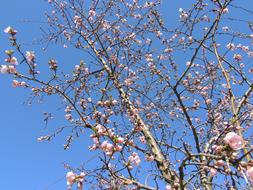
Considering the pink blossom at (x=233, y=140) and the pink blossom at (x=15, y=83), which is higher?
the pink blossom at (x=15, y=83)

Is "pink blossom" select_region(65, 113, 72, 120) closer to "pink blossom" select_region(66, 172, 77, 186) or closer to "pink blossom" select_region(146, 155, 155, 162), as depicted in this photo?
"pink blossom" select_region(146, 155, 155, 162)

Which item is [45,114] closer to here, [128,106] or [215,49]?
[128,106]

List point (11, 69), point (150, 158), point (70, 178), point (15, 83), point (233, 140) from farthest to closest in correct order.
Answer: point (15, 83)
point (150, 158)
point (11, 69)
point (70, 178)
point (233, 140)

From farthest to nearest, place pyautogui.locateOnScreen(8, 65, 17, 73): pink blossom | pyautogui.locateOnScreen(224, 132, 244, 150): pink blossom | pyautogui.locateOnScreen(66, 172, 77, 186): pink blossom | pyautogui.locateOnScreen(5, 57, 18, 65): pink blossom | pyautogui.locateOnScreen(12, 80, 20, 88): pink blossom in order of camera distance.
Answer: pyautogui.locateOnScreen(12, 80, 20, 88): pink blossom
pyautogui.locateOnScreen(5, 57, 18, 65): pink blossom
pyautogui.locateOnScreen(8, 65, 17, 73): pink blossom
pyautogui.locateOnScreen(66, 172, 77, 186): pink blossom
pyautogui.locateOnScreen(224, 132, 244, 150): pink blossom

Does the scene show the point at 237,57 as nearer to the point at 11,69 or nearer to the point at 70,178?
the point at 11,69

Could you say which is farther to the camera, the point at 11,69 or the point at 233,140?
the point at 11,69

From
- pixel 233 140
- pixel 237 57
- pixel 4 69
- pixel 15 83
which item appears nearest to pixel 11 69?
pixel 4 69

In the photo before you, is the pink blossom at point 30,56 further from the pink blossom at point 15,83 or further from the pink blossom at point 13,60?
the pink blossom at point 15,83

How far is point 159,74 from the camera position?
22.7 feet

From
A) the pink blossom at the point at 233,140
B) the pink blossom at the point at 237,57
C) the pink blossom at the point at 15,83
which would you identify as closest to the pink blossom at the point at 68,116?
the pink blossom at the point at 15,83

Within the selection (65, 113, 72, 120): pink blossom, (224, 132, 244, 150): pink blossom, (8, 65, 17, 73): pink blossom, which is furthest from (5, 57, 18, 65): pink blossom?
(224, 132, 244, 150): pink blossom

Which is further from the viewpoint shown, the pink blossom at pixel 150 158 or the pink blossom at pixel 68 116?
the pink blossom at pixel 68 116

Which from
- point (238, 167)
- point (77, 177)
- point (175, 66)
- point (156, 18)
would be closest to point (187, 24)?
point (156, 18)

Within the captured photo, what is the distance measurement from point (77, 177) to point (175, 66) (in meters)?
4.55
